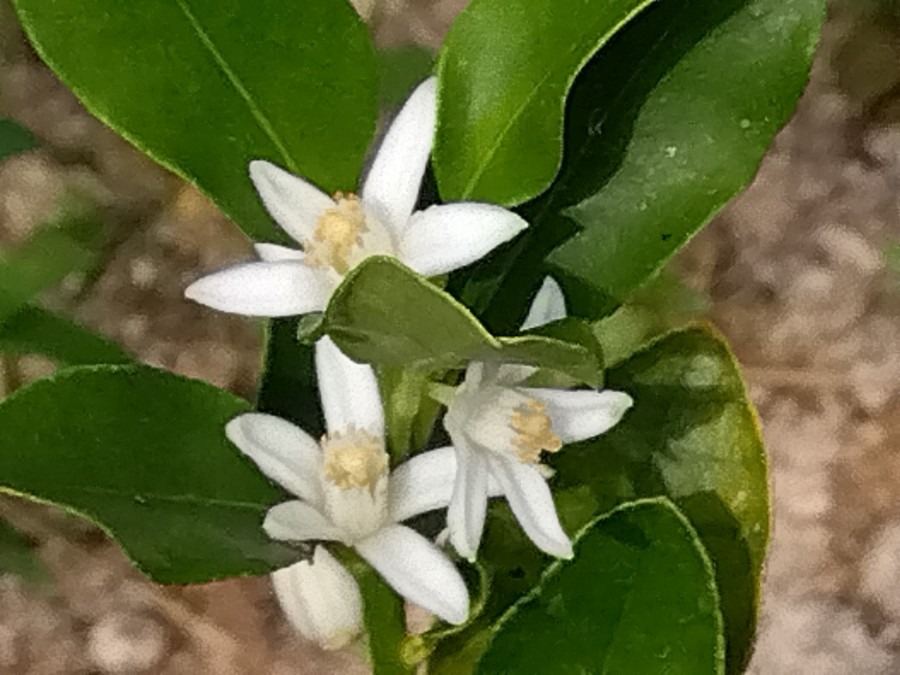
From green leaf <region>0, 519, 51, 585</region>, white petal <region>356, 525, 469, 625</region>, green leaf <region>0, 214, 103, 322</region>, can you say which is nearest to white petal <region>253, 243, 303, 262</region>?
white petal <region>356, 525, 469, 625</region>

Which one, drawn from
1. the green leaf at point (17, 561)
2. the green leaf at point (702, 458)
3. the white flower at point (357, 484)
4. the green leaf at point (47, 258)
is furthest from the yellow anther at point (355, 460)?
the green leaf at point (17, 561)

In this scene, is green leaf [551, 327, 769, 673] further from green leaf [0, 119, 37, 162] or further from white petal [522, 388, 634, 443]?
green leaf [0, 119, 37, 162]

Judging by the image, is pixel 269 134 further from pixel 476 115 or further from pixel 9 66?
Result: pixel 9 66

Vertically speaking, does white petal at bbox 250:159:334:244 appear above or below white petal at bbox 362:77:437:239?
above

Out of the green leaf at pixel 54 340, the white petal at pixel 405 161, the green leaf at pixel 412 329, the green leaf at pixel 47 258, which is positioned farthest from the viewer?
the green leaf at pixel 47 258

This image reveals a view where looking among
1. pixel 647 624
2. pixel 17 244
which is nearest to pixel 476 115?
pixel 647 624

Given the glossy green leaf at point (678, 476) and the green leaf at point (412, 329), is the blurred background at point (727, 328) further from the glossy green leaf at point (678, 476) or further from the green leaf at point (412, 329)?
the green leaf at point (412, 329)

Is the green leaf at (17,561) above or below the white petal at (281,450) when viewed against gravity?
below
